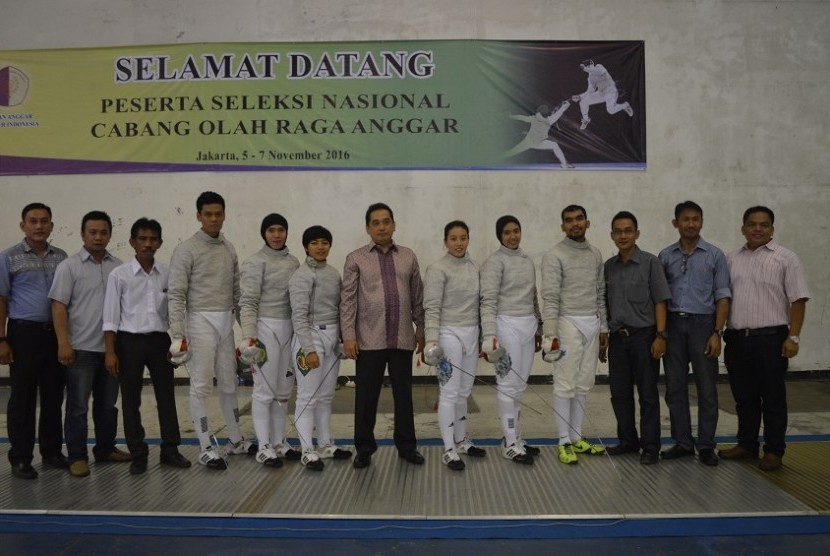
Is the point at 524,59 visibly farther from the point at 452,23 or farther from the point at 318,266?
the point at 318,266

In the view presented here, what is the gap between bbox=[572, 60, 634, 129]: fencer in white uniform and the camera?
270 inches

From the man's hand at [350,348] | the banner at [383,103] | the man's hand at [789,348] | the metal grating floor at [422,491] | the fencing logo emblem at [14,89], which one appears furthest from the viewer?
the fencing logo emblem at [14,89]

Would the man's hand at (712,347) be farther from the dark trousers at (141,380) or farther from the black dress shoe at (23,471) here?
the black dress shoe at (23,471)

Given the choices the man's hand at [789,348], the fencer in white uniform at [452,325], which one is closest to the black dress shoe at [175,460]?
the fencer in white uniform at [452,325]

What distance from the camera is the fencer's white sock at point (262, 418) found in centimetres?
391

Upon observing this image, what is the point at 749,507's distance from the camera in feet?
10.4

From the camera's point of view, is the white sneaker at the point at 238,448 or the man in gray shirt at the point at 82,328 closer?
the man in gray shirt at the point at 82,328

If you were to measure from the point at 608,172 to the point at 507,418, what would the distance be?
3.86 metres

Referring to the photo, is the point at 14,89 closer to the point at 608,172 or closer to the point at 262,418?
the point at 262,418

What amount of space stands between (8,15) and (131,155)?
204 centimetres

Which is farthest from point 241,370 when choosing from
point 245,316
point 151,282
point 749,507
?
point 749,507

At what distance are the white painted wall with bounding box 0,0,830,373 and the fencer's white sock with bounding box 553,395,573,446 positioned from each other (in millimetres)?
3112

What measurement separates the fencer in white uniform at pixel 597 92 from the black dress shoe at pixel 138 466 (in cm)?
530

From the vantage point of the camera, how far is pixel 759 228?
3873mm
